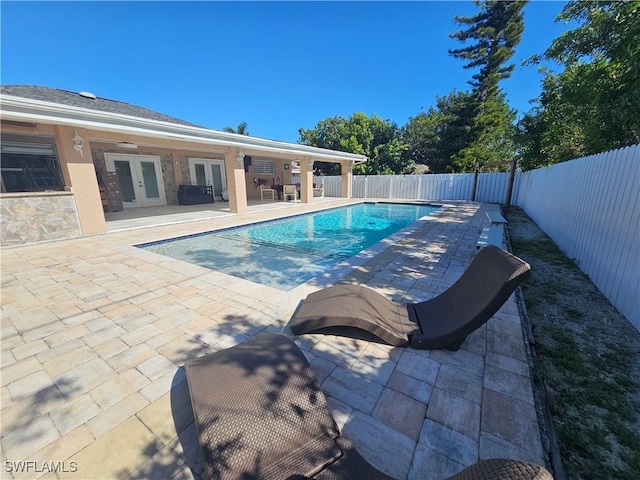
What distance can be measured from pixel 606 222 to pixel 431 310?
11.1 ft

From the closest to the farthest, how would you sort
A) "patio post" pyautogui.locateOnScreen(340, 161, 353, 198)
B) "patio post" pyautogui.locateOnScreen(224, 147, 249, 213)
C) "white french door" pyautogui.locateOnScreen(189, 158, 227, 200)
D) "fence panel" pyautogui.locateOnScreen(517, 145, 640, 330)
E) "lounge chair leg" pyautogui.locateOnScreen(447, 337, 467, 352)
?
"lounge chair leg" pyautogui.locateOnScreen(447, 337, 467, 352) → "fence panel" pyautogui.locateOnScreen(517, 145, 640, 330) → "patio post" pyautogui.locateOnScreen(224, 147, 249, 213) → "white french door" pyautogui.locateOnScreen(189, 158, 227, 200) → "patio post" pyautogui.locateOnScreen(340, 161, 353, 198)

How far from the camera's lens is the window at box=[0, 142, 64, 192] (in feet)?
28.6

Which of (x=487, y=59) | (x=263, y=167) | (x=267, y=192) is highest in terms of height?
(x=487, y=59)

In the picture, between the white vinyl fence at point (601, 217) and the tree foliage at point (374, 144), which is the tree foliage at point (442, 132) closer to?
the tree foliage at point (374, 144)

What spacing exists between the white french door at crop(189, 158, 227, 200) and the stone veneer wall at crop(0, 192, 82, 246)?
764 cm

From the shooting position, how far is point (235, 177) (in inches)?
401

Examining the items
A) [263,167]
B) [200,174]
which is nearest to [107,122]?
[200,174]

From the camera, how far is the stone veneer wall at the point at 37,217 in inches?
230

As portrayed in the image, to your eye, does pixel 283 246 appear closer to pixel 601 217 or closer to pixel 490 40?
pixel 601 217

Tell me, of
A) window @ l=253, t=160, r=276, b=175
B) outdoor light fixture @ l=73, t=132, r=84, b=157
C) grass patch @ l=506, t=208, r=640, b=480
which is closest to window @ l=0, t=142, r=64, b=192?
outdoor light fixture @ l=73, t=132, r=84, b=157

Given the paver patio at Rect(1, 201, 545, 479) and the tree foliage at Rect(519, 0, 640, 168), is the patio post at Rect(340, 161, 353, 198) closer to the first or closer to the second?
the tree foliage at Rect(519, 0, 640, 168)

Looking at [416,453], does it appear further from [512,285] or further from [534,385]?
[512,285]

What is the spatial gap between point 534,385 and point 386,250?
3964 mm

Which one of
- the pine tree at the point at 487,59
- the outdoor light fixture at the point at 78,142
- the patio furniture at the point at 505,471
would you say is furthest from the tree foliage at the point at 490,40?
the patio furniture at the point at 505,471
